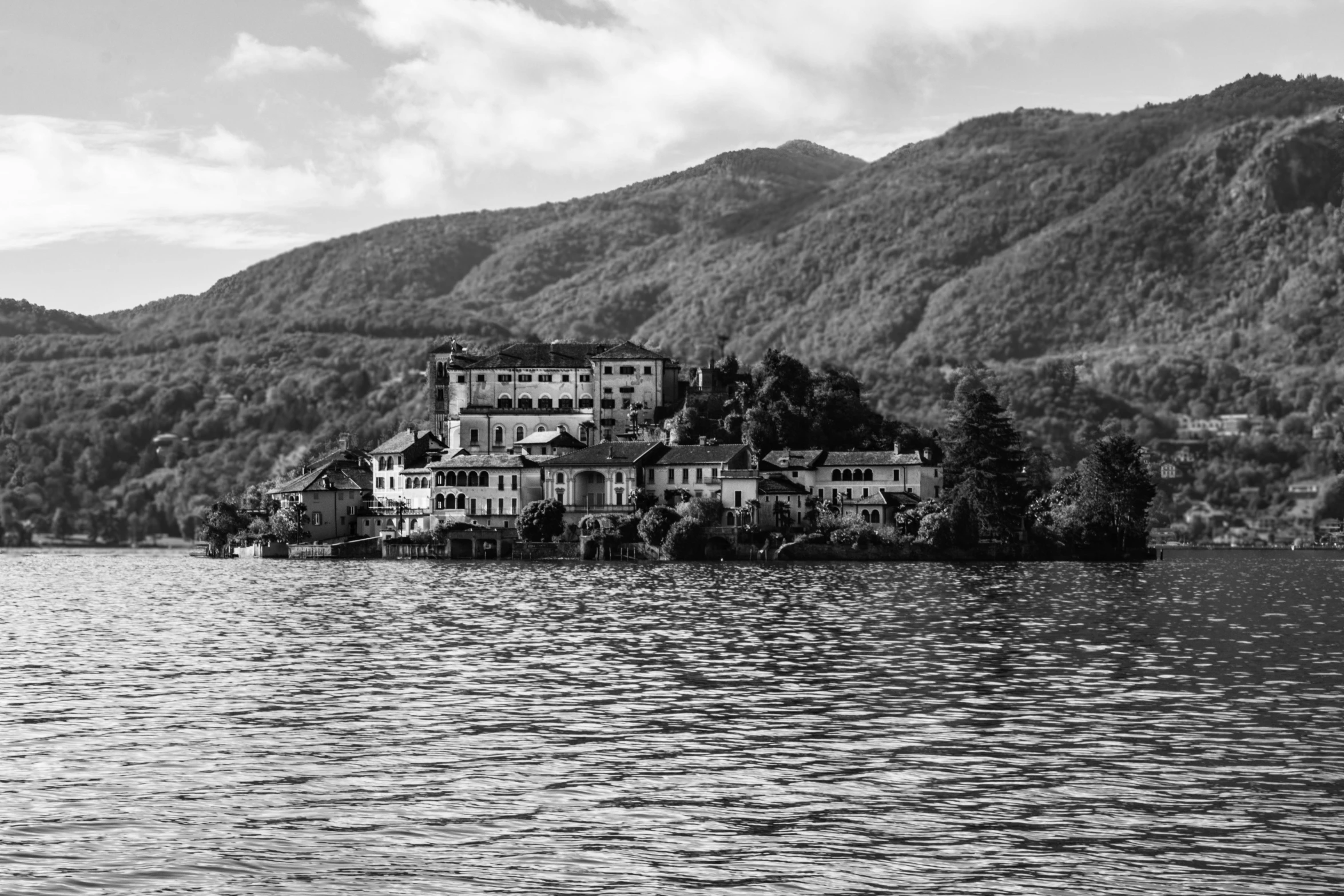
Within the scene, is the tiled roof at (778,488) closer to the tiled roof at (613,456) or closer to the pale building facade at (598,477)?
the tiled roof at (613,456)

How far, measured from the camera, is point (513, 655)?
56531mm

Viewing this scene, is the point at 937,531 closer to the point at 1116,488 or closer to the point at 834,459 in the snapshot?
the point at 834,459

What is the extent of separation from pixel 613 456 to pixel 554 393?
67.8ft

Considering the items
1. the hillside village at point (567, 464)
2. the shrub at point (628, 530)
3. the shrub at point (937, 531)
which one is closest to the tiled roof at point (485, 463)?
the hillside village at point (567, 464)

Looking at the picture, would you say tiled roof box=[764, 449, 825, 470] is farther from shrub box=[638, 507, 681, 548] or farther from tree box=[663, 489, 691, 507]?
shrub box=[638, 507, 681, 548]

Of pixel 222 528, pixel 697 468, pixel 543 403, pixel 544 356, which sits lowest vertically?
pixel 222 528

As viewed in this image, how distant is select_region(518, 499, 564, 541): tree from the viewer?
461 feet

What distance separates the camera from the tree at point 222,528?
555ft

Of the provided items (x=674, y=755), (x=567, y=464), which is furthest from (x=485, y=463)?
(x=674, y=755)

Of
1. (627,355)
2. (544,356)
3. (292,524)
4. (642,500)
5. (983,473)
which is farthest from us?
(544,356)

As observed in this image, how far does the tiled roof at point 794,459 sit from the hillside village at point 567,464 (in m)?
0.15

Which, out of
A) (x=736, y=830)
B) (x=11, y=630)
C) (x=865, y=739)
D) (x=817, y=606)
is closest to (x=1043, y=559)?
(x=817, y=606)

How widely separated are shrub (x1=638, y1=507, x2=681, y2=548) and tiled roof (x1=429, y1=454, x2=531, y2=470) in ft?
49.4

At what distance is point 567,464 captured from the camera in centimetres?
14262
